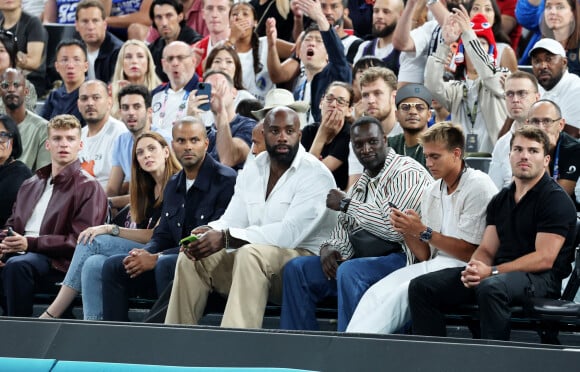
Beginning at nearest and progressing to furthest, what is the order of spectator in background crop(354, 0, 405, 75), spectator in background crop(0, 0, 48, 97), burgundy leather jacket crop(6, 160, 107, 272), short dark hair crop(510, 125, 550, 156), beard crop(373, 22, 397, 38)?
short dark hair crop(510, 125, 550, 156) → burgundy leather jacket crop(6, 160, 107, 272) → spectator in background crop(354, 0, 405, 75) → beard crop(373, 22, 397, 38) → spectator in background crop(0, 0, 48, 97)

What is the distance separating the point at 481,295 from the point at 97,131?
4.42 metres

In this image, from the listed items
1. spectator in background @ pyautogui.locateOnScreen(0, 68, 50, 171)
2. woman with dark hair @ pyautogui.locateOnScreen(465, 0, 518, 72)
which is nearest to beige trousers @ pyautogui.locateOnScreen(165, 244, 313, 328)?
woman with dark hair @ pyautogui.locateOnScreen(465, 0, 518, 72)

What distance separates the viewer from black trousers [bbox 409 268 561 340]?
6258mm

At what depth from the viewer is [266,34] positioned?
10656 mm

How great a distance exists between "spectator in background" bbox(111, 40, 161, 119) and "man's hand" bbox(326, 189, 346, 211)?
3.37 m

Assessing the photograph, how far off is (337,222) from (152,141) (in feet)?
5.22

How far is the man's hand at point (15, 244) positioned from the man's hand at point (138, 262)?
2.96ft

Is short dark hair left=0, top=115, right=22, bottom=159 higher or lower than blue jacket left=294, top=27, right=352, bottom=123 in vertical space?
lower

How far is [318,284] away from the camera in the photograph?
718cm

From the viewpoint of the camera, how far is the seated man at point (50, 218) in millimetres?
8086

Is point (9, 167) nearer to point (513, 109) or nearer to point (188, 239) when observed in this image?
point (188, 239)

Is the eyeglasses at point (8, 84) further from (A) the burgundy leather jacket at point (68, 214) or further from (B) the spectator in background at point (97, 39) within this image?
(A) the burgundy leather jacket at point (68, 214)

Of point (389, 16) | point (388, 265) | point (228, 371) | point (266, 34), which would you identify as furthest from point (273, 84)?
point (228, 371)

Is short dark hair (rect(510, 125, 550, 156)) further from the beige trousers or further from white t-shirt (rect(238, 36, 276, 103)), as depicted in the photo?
white t-shirt (rect(238, 36, 276, 103))
